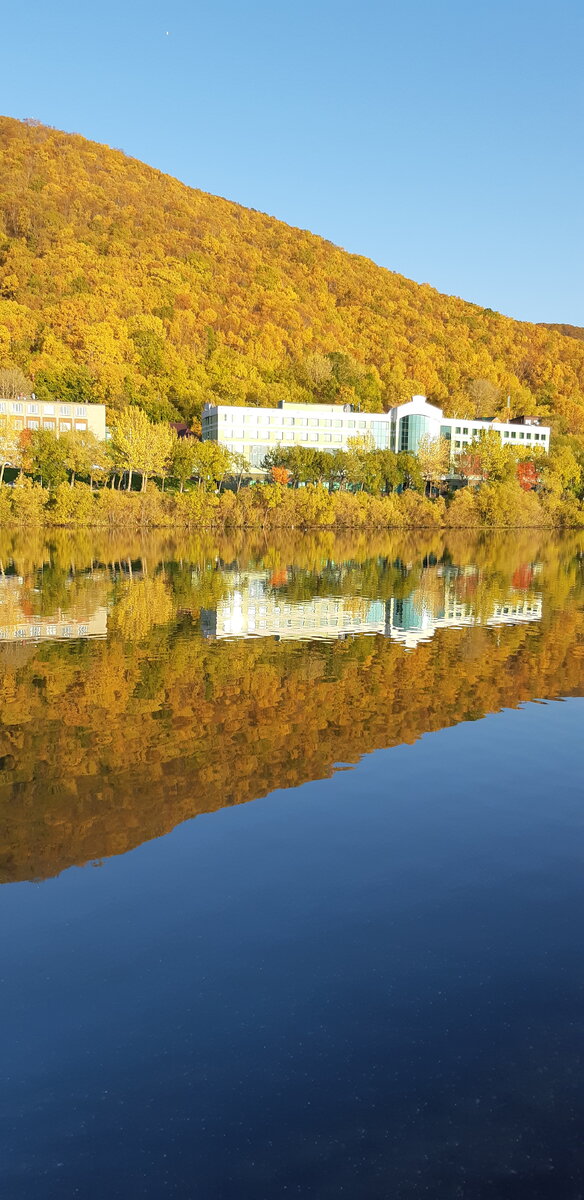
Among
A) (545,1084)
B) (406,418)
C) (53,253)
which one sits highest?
(53,253)

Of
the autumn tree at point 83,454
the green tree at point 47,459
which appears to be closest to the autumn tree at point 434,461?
the autumn tree at point 83,454

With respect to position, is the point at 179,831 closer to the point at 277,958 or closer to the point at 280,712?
the point at 277,958

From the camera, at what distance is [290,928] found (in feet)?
34.1

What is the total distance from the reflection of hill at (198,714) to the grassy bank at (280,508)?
63.0 m

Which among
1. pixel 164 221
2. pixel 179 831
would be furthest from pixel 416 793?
pixel 164 221

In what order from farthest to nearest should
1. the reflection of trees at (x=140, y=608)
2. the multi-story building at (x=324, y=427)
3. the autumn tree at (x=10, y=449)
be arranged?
the multi-story building at (x=324, y=427) < the autumn tree at (x=10, y=449) < the reflection of trees at (x=140, y=608)

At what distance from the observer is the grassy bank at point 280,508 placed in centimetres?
8875

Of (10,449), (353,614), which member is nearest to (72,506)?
(10,449)

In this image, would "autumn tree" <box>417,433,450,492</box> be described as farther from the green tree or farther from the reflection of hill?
the reflection of hill

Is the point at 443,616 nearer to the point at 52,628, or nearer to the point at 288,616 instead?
the point at 288,616

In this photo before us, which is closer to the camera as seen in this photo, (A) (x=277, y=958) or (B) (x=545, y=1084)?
(B) (x=545, y=1084)

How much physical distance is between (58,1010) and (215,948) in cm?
191

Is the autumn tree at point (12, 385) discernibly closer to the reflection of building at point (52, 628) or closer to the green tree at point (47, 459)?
the green tree at point (47, 459)

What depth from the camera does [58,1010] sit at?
8.67 metres
